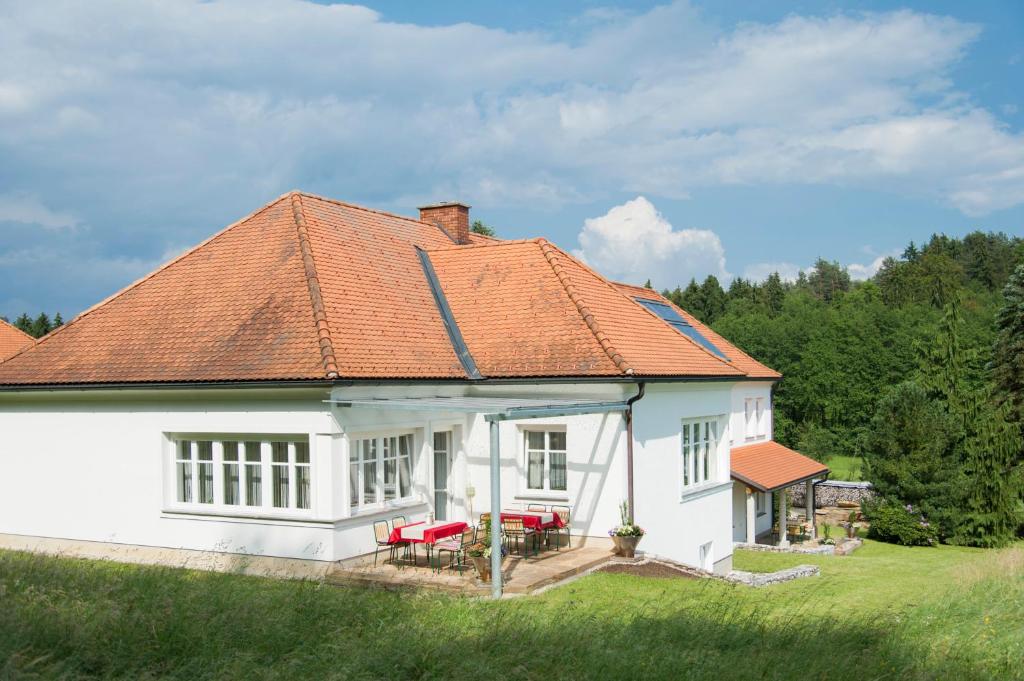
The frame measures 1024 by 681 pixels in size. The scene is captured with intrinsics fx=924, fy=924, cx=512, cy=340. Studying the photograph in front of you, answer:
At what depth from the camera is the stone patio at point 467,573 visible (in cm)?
1462

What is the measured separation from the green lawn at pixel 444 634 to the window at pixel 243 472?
8.00 feet

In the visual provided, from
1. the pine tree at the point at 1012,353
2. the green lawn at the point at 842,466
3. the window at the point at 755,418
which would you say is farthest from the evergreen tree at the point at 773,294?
the window at the point at 755,418

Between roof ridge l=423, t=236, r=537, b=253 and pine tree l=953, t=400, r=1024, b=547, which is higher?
roof ridge l=423, t=236, r=537, b=253

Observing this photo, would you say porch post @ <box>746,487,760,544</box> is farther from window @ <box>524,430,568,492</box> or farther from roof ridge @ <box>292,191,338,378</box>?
roof ridge @ <box>292,191,338,378</box>

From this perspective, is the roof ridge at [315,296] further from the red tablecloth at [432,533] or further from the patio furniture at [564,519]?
the patio furniture at [564,519]

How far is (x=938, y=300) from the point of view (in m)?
89.8

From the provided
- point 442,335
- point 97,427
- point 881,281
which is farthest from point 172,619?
point 881,281

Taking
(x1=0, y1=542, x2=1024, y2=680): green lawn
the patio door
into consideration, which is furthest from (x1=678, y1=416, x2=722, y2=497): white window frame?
(x1=0, y1=542, x2=1024, y2=680): green lawn

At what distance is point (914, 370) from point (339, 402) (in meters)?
57.3

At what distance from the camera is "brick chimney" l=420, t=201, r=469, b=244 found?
2638 centimetres

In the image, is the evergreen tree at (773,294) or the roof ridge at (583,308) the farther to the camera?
the evergreen tree at (773,294)

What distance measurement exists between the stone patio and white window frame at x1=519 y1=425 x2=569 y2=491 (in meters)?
1.60

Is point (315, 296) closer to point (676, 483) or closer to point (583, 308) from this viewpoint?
point (583, 308)

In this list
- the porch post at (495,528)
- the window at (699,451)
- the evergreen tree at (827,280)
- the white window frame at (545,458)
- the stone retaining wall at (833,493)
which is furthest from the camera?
the evergreen tree at (827,280)
